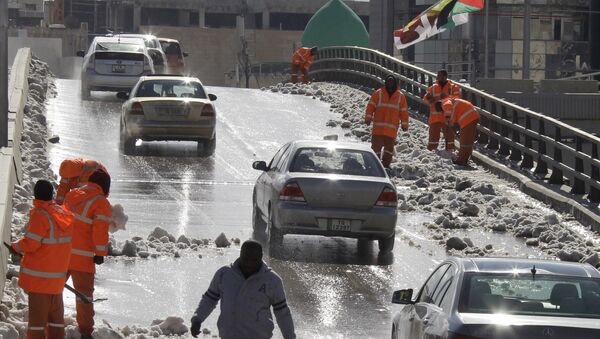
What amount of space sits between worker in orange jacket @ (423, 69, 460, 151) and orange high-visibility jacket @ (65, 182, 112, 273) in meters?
18.3

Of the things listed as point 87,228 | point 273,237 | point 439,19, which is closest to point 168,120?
point 273,237

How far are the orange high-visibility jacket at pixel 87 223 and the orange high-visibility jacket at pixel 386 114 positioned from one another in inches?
603

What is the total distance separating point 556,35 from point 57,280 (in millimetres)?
56874

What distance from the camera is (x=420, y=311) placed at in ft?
33.6

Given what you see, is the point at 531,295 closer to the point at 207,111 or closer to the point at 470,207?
the point at 470,207

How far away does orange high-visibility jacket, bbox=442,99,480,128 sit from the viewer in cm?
2938

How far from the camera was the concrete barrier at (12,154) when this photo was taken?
47.5 ft

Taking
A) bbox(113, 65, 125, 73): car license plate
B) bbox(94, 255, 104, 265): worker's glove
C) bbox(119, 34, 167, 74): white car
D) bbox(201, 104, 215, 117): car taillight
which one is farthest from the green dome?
bbox(94, 255, 104, 265): worker's glove

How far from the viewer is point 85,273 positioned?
12.6 meters

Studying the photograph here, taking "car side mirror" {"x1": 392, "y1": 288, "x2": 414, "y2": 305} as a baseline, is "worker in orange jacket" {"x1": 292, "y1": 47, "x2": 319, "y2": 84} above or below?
above

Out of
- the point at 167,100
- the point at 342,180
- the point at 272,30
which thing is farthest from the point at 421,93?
the point at 272,30

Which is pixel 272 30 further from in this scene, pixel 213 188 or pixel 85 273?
pixel 85 273

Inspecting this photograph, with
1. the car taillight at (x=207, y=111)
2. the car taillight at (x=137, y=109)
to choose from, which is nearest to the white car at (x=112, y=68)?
the car taillight at (x=137, y=109)

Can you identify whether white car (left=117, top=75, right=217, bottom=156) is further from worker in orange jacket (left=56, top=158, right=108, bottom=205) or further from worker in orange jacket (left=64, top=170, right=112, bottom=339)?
worker in orange jacket (left=64, top=170, right=112, bottom=339)
